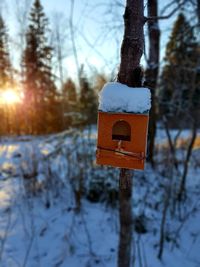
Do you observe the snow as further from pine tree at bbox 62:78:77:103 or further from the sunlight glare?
the sunlight glare

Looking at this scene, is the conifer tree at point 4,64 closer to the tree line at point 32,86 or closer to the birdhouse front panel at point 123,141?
the tree line at point 32,86

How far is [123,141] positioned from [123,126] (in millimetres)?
83

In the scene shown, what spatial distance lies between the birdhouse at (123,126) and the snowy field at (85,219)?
48.0 inches

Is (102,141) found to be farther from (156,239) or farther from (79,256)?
(156,239)

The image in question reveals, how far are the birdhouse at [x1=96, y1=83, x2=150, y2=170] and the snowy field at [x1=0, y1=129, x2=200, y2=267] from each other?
48.0 inches

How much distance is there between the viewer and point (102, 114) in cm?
132

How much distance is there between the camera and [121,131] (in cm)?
137

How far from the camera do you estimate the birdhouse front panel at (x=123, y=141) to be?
4.26 ft

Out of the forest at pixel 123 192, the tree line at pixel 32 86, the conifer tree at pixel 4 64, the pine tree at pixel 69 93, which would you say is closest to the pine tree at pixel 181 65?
the forest at pixel 123 192

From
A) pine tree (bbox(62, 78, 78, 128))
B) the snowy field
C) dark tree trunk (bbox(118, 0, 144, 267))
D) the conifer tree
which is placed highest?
the conifer tree

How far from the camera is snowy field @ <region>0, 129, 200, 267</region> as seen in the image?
2.90 m

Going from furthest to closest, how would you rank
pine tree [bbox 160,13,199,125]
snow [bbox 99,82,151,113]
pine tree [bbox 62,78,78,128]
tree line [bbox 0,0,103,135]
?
1. tree line [bbox 0,0,103,135]
2. pine tree [bbox 62,78,78,128]
3. pine tree [bbox 160,13,199,125]
4. snow [bbox 99,82,151,113]

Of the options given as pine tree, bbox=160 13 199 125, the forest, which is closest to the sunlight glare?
the forest

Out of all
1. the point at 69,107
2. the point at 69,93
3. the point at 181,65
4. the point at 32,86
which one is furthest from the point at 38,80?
the point at 181,65
